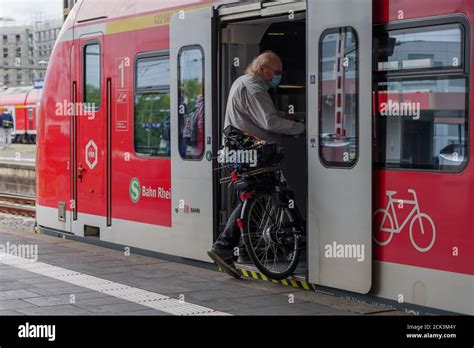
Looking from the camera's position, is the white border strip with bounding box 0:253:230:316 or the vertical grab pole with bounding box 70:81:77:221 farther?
the vertical grab pole with bounding box 70:81:77:221

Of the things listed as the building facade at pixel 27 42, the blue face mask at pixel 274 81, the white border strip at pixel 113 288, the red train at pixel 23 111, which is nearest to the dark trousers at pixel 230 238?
the white border strip at pixel 113 288

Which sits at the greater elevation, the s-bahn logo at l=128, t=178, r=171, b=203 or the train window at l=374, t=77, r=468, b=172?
the train window at l=374, t=77, r=468, b=172

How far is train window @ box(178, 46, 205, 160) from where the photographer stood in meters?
9.30

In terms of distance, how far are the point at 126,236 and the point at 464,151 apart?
4946mm

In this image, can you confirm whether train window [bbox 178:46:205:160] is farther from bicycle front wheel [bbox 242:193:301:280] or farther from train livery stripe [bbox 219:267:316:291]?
train livery stripe [bbox 219:267:316:291]

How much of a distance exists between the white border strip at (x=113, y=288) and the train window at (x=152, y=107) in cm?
167

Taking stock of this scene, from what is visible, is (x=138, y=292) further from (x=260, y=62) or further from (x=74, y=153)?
(x=74, y=153)

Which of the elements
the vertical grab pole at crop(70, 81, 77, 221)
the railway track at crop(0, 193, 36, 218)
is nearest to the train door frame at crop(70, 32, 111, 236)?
the vertical grab pole at crop(70, 81, 77, 221)

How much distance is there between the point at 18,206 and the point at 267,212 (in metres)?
9.73

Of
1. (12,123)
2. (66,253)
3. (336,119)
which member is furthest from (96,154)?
(12,123)

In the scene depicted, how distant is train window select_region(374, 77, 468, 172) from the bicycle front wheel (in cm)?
144

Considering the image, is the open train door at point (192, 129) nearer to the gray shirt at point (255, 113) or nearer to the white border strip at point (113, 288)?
the gray shirt at point (255, 113)

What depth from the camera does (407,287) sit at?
23.1 feet
